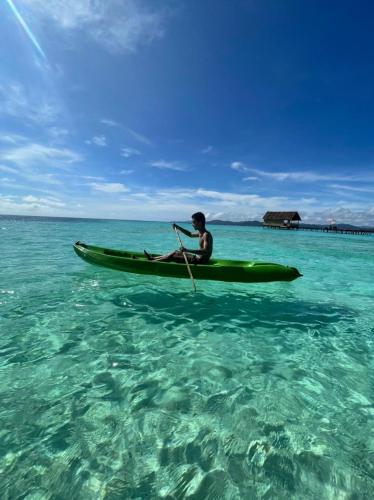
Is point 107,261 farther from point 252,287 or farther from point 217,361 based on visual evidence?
point 217,361

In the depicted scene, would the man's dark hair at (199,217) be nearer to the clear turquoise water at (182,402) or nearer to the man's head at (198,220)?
the man's head at (198,220)

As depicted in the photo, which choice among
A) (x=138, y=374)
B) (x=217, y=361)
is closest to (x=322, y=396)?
(x=217, y=361)

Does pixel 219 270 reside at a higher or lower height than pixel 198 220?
lower

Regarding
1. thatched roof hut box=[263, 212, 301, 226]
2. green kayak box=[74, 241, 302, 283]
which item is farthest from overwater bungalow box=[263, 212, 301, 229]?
green kayak box=[74, 241, 302, 283]

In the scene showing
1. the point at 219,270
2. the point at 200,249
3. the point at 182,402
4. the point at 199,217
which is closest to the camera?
the point at 182,402

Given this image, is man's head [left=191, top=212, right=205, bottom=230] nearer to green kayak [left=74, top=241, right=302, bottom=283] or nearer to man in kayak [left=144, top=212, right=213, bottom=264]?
man in kayak [left=144, top=212, right=213, bottom=264]

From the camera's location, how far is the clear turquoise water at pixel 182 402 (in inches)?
107

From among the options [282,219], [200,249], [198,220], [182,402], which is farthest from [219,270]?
[282,219]

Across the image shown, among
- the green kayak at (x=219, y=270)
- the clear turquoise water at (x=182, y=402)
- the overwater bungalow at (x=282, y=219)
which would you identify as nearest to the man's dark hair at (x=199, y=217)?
the green kayak at (x=219, y=270)

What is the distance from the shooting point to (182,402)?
12.4 ft

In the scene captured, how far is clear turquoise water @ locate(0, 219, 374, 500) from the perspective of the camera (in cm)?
271

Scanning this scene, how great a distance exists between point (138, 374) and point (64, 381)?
113 cm

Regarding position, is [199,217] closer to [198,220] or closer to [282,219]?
[198,220]

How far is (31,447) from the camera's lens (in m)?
2.95
